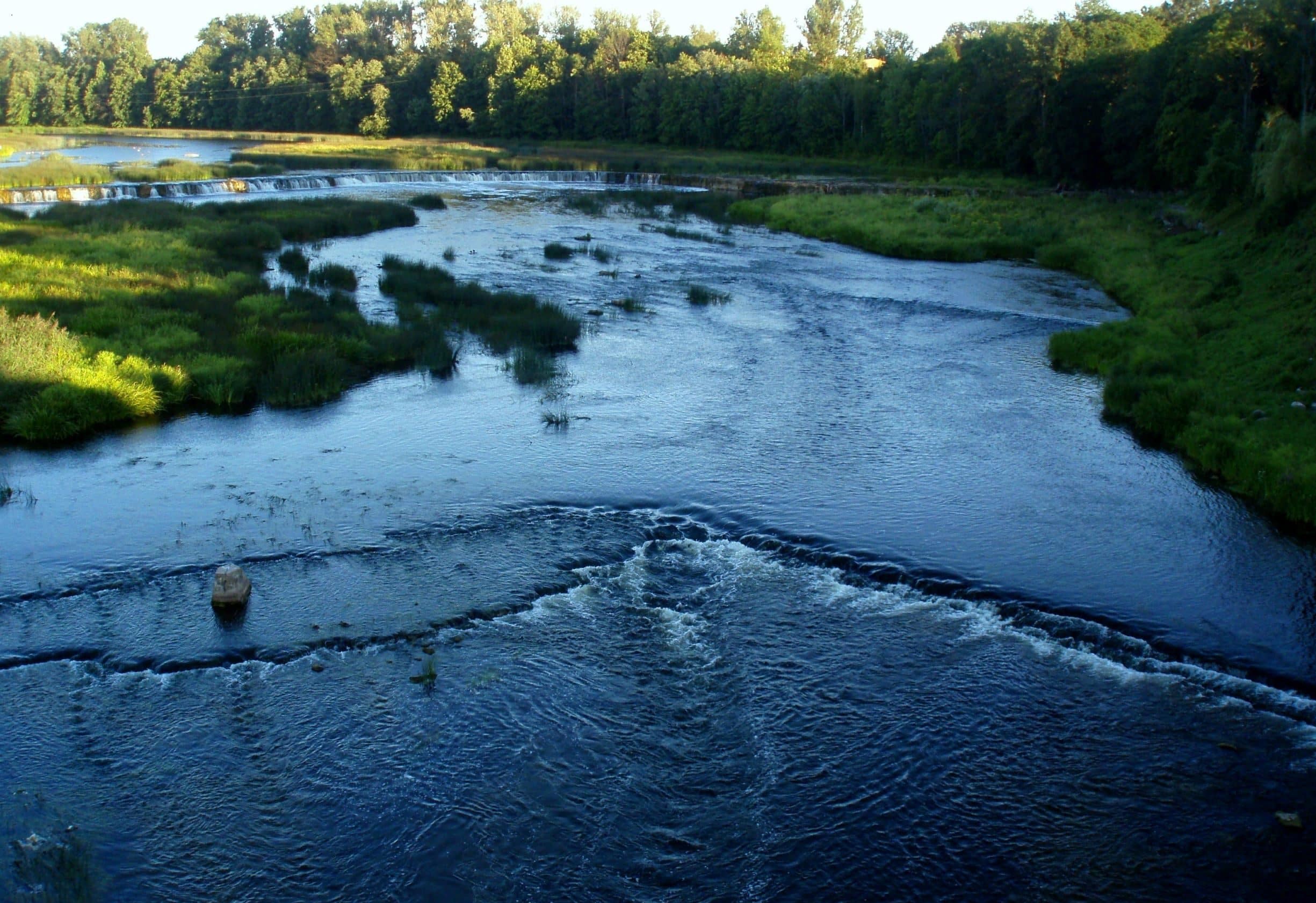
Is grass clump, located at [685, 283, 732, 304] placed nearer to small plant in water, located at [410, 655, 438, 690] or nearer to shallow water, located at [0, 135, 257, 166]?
small plant in water, located at [410, 655, 438, 690]

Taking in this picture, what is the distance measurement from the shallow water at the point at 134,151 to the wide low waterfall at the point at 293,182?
13268 millimetres

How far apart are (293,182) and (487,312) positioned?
36052 mm

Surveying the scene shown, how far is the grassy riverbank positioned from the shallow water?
51.2m

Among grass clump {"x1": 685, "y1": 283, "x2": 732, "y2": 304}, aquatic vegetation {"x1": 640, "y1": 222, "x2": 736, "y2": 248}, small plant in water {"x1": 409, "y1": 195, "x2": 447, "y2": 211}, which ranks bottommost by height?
grass clump {"x1": 685, "y1": 283, "x2": 732, "y2": 304}

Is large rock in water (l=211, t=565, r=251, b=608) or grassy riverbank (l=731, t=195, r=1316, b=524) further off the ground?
grassy riverbank (l=731, t=195, r=1316, b=524)

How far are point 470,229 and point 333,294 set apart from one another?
1823 centimetres

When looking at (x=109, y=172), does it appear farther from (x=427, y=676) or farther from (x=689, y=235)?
(x=427, y=676)

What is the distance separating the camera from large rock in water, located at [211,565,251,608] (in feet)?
39.8

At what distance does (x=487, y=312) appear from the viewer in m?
27.0

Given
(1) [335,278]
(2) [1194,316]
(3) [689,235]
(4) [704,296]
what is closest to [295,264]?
(1) [335,278]

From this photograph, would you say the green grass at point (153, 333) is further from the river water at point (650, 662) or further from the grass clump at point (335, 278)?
the grass clump at point (335, 278)

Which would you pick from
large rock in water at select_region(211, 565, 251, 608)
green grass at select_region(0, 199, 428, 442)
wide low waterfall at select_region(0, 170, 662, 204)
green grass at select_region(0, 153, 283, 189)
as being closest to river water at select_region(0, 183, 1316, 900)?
large rock in water at select_region(211, 565, 251, 608)

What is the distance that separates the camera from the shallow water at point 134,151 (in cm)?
7138

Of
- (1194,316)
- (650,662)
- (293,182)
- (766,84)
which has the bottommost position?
(650,662)
